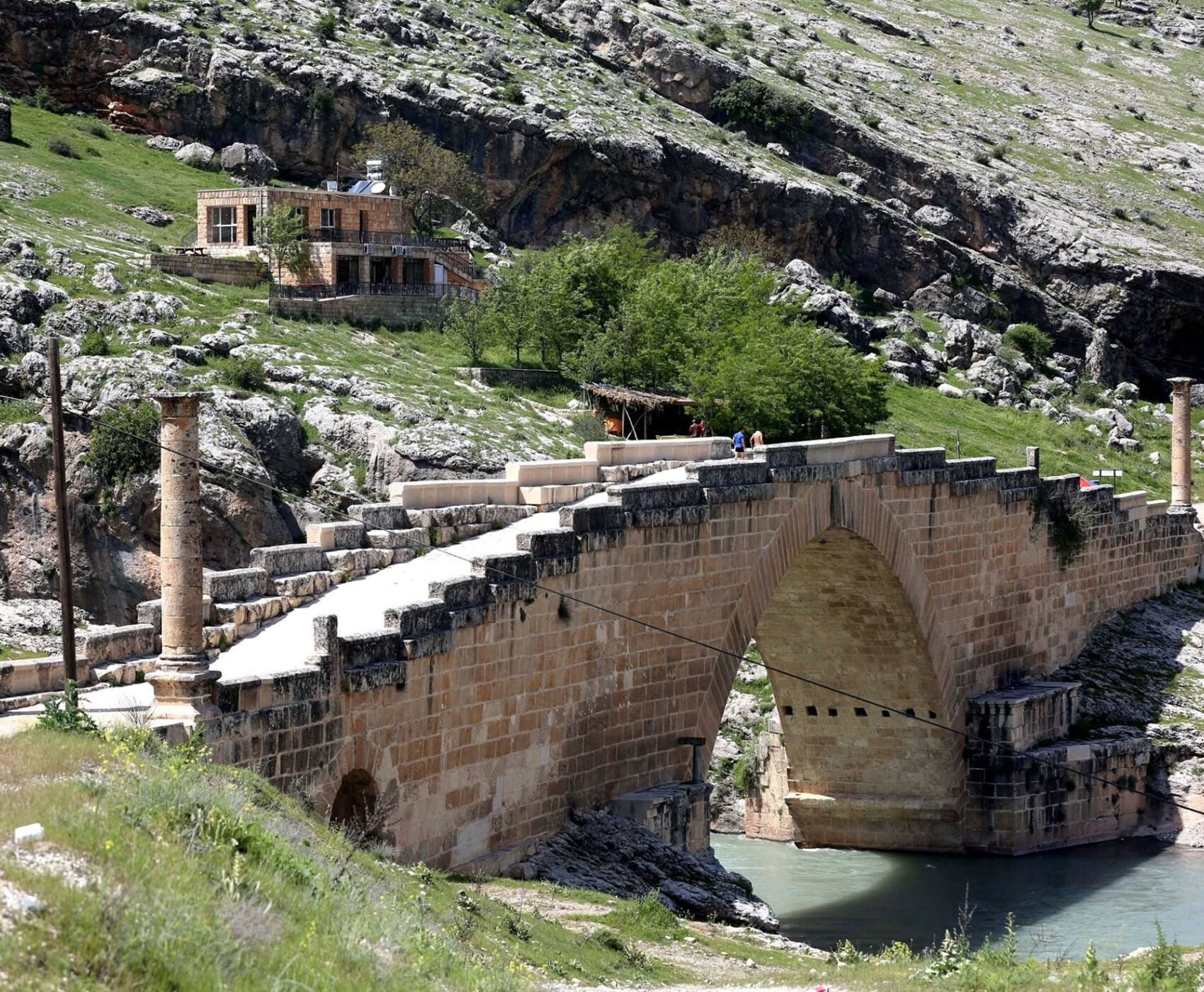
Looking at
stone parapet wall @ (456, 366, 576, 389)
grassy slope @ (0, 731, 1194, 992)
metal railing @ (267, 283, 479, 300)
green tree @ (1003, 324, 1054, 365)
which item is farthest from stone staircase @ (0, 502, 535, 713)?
green tree @ (1003, 324, 1054, 365)

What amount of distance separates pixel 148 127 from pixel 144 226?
12520 millimetres

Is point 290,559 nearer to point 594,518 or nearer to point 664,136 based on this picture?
point 594,518

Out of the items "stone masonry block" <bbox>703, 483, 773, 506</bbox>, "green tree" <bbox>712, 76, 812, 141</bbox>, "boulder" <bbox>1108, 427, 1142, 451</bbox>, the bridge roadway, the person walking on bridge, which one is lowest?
"boulder" <bbox>1108, 427, 1142, 451</bbox>

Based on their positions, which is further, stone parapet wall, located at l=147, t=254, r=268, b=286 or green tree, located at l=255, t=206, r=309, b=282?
green tree, located at l=255, t=206, r=309, b=282

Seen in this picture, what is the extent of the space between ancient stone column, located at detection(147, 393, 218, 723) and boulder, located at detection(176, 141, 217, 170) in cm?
5189

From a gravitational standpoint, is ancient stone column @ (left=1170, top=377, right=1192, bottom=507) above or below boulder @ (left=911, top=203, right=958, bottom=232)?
below

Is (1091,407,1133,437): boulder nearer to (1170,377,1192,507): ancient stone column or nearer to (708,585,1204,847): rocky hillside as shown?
(1170,377,1192,507): ancient stone column

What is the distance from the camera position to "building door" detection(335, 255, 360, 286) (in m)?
58.9

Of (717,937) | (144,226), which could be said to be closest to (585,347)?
(144,226)

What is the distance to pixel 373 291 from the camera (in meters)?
57.5

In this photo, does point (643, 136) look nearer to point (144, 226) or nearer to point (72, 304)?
point (144, 226)

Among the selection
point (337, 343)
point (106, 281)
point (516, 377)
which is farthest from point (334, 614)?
point (516, 377)

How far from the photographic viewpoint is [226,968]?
36.8ft

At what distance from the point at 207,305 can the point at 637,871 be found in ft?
102
